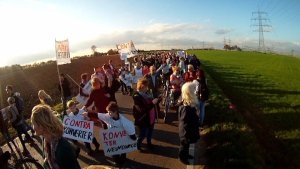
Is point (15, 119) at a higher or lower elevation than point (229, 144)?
higher

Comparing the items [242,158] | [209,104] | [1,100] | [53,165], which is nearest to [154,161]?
[242,158]

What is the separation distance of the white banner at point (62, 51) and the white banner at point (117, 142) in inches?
343

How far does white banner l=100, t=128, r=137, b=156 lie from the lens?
10203mm

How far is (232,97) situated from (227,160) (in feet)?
48.3

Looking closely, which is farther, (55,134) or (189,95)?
(189,95)

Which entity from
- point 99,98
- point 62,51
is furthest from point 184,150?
point 62,51

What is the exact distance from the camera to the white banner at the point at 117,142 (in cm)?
1020

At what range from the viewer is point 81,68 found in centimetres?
5669

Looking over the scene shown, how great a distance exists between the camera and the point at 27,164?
9.23 m

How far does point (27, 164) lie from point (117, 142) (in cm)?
225

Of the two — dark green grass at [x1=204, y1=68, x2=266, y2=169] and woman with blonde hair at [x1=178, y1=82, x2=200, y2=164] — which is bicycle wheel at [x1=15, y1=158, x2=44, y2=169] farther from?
dark green grass at [x1=204, y1=68, x2=266, y2=169]

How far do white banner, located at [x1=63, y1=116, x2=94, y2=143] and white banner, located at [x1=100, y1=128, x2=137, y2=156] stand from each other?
834mm

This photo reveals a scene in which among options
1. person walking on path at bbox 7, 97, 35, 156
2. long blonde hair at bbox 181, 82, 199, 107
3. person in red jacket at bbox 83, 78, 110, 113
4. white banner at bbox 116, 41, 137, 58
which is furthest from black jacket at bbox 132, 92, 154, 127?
white banner at bbox 116, 41, 137, 58

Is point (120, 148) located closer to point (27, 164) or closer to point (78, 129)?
point (78, 129)
